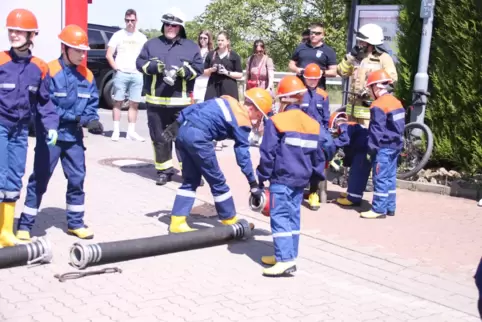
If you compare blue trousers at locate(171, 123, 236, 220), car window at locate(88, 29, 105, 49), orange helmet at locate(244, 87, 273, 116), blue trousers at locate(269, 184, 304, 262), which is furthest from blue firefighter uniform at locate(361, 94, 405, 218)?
car window at locate(88, 29, 105, 49)

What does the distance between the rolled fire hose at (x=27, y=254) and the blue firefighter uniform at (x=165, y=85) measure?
11.7ft

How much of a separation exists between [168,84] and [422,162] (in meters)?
3.52

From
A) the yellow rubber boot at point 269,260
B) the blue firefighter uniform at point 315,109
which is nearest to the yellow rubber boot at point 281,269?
the yellow rubber boot at point 269,260

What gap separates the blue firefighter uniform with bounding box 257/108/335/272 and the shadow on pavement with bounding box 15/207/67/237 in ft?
7.35

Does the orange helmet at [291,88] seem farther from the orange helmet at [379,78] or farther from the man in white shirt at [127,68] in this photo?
the man in white shirt at [127,68]

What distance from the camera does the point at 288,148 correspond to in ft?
20.7

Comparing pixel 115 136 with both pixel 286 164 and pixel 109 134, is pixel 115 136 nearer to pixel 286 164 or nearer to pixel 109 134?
pixel 109 134

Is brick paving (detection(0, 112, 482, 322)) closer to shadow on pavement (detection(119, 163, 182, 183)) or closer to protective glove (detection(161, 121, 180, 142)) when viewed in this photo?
protective glove (detection(161, 121, 180, 142))

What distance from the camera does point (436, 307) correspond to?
5.78m

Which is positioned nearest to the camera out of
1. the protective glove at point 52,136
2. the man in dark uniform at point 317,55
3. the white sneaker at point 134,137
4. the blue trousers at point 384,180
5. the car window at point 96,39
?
the protective glove at point 52,136

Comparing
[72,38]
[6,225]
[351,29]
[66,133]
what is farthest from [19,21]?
[351,29]

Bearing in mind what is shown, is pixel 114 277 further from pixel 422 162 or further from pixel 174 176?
pixel 422 162

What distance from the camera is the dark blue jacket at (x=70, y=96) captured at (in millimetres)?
6766

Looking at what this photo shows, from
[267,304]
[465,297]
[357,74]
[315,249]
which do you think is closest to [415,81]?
[357,74]
